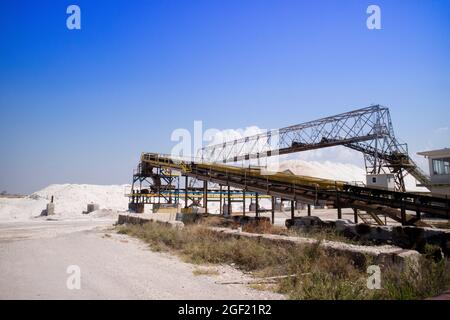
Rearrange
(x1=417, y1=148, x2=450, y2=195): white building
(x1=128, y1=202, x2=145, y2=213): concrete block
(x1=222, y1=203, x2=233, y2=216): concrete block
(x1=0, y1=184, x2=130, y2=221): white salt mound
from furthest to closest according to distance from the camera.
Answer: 1. (x1=0, y1=184, x2=130, y2=221): white salt mound
2. (x1=128, y1=202, x2=145, y2=213): concrete block
3. (x1=417, y1=148, x2=450, y2=195): white building
4. (x1=222, y1=203, x2=233, y2=216): concrete block

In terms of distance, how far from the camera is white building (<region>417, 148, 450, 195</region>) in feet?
83.0

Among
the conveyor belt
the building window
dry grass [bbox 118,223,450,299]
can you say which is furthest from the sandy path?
the building window

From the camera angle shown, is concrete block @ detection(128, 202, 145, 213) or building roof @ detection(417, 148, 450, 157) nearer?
building roof @ detection(417, 148, 450, 157)

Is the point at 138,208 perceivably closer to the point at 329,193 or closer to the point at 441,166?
the point at 329,193

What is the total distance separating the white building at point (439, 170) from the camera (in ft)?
83.0

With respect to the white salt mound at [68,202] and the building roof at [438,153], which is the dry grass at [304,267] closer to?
the building roof at [438,153]

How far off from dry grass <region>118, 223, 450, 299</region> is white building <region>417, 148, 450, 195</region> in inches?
930

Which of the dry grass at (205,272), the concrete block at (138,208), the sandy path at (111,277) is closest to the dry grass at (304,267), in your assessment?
the sandy path at (111,277)

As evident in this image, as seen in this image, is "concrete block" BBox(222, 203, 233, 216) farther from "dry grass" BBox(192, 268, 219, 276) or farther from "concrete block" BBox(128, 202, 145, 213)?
"dry grass" BBox(192, 268, 219, 276)

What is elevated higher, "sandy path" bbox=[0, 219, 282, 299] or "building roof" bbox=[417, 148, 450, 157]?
"building roof" bbox=[417, 148, 450, 157]

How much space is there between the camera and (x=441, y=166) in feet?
85.5

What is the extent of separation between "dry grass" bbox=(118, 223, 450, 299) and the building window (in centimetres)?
2448
